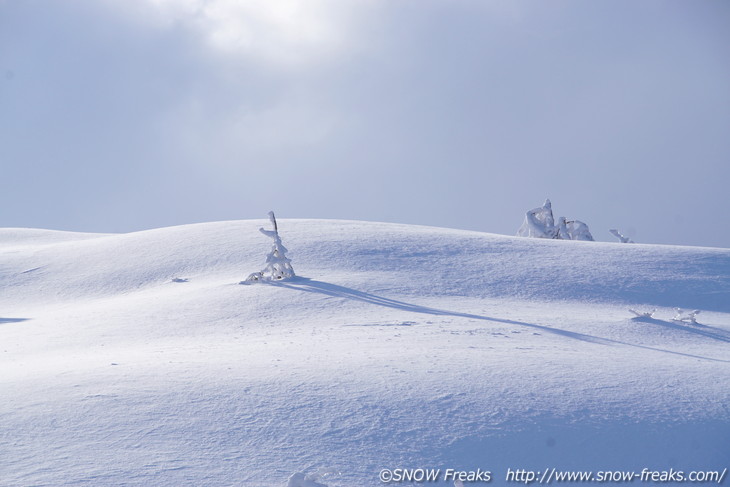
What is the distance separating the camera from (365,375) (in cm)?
705

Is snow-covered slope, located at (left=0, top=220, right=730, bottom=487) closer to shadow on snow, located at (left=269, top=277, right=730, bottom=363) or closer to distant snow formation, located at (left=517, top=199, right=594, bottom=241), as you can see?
shadow on snow, located at (left=269, top=277, right=730, bottom=363)

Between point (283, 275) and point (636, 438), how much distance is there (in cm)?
894

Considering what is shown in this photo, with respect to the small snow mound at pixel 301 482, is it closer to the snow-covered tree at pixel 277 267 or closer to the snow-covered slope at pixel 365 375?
the snow-covered slope at pixel 365 375

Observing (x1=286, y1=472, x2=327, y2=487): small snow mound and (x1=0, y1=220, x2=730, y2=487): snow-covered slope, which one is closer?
(x1=286, y1=472, x2=327, y2=487): small snow mound

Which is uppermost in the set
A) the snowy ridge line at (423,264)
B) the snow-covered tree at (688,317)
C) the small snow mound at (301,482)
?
the snowy ridge line at (423,264)

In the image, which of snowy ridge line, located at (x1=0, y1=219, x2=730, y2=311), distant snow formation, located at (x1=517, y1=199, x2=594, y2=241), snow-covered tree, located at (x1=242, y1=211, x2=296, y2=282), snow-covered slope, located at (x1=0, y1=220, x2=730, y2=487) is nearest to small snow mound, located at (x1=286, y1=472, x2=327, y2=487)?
snow-covered slope, located at (x1=0, y1=220, x2=730, y2=487)

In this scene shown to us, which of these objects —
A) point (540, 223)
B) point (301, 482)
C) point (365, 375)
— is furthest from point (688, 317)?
point (540, 223)

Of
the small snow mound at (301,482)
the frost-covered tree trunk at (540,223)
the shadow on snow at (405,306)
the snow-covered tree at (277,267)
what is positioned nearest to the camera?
the small snow mound at (301,482)

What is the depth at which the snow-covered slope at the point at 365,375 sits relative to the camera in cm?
559

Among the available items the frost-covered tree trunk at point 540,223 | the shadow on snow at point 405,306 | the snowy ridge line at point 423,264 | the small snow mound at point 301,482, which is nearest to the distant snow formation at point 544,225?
the frost-covered tree trunk at point 540,223

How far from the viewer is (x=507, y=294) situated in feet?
43.2

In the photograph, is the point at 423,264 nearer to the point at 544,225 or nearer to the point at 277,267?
the point at 277,267

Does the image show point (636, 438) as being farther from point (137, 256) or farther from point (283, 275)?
point (137, 256)

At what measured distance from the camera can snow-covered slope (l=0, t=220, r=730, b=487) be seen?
5.59 meters
